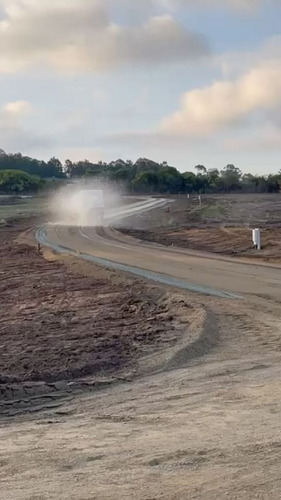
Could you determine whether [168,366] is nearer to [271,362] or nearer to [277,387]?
[271,362]

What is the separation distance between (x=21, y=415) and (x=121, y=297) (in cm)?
896

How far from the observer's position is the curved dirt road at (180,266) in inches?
680

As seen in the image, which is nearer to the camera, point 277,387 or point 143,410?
point 143,410

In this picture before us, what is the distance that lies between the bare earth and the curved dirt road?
1.93 meters

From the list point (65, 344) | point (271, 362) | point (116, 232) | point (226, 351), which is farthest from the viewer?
point (116, 232)

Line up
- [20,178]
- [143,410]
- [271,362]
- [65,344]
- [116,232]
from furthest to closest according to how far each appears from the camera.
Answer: [20,178] → [116,232] → [65,344] → [271,362] → [143,410]

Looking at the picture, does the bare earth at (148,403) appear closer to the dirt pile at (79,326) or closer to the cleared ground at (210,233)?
the dirt pile at (79,326)

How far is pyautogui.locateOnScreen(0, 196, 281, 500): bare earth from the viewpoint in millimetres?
4969

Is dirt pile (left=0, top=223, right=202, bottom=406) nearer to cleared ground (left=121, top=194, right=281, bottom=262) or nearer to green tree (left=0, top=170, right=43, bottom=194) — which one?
cleared ground (left=121, top=194, right=281, bottom=262)

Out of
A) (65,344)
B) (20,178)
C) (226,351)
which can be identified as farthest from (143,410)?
(20,178)

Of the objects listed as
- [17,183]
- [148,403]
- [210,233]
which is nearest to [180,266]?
[210,233]

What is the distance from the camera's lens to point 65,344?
1136 centimetres

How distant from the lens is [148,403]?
7.44 meters

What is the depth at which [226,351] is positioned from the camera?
10102mm
